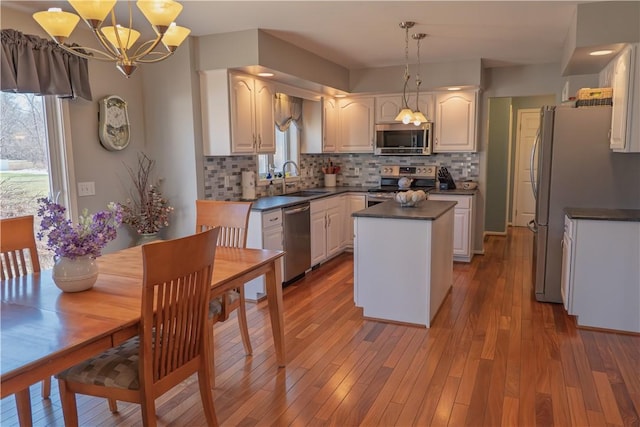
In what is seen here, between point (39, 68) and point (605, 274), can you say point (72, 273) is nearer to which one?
point (39, 68)

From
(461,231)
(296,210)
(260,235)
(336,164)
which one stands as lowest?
(461,231)

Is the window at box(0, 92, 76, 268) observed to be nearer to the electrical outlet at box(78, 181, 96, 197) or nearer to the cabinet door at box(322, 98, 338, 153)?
the electrical outlet at box(78, 181, 96, 197)

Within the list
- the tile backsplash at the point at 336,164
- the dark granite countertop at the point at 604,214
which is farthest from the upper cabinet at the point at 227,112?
the dark granite countertop at the point at 604,214

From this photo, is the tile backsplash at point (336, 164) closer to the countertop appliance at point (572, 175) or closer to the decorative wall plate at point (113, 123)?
the decorative wall plate at point (113, 123)

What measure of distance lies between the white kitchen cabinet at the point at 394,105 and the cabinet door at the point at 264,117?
1765 mm

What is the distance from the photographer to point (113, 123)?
3836 mm

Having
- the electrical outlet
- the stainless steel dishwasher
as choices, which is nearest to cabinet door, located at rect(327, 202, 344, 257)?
the stainless steel dishwasher

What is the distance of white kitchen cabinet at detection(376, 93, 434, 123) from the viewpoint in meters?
5.66

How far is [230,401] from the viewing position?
244 cm

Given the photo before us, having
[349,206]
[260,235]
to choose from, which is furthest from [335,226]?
[260,235]

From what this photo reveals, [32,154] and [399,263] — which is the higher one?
[32,154]

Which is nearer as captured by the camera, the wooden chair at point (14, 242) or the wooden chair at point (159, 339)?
the wooden chair at point (159, 339)

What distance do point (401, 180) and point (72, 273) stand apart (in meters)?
4.44

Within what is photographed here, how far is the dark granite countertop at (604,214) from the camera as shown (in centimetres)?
321
